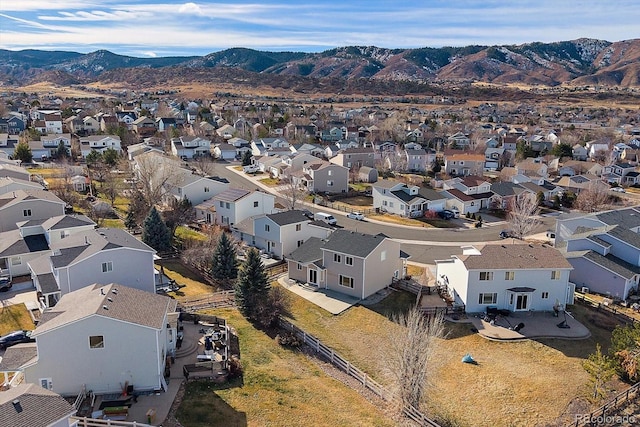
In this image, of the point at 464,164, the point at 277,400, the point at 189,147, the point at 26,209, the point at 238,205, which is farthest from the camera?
the point at 189,147

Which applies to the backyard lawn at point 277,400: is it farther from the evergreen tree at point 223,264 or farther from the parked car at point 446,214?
the parked car at point 446,214

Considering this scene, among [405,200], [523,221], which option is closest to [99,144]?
[405,200]

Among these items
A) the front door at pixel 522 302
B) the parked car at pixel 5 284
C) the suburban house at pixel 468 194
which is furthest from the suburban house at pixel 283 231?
the suburban house at pixel 468 194

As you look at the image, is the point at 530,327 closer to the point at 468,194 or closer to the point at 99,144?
the point at 468,194

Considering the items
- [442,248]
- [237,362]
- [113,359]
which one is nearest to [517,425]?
[237,362]

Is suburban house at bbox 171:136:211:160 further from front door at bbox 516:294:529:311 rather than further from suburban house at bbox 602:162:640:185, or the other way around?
suburban house at bbox 602:162:640:185

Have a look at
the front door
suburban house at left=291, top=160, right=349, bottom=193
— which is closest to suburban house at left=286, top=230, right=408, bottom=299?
the front door

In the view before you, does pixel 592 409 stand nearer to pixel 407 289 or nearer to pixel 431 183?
pixel 407 289
